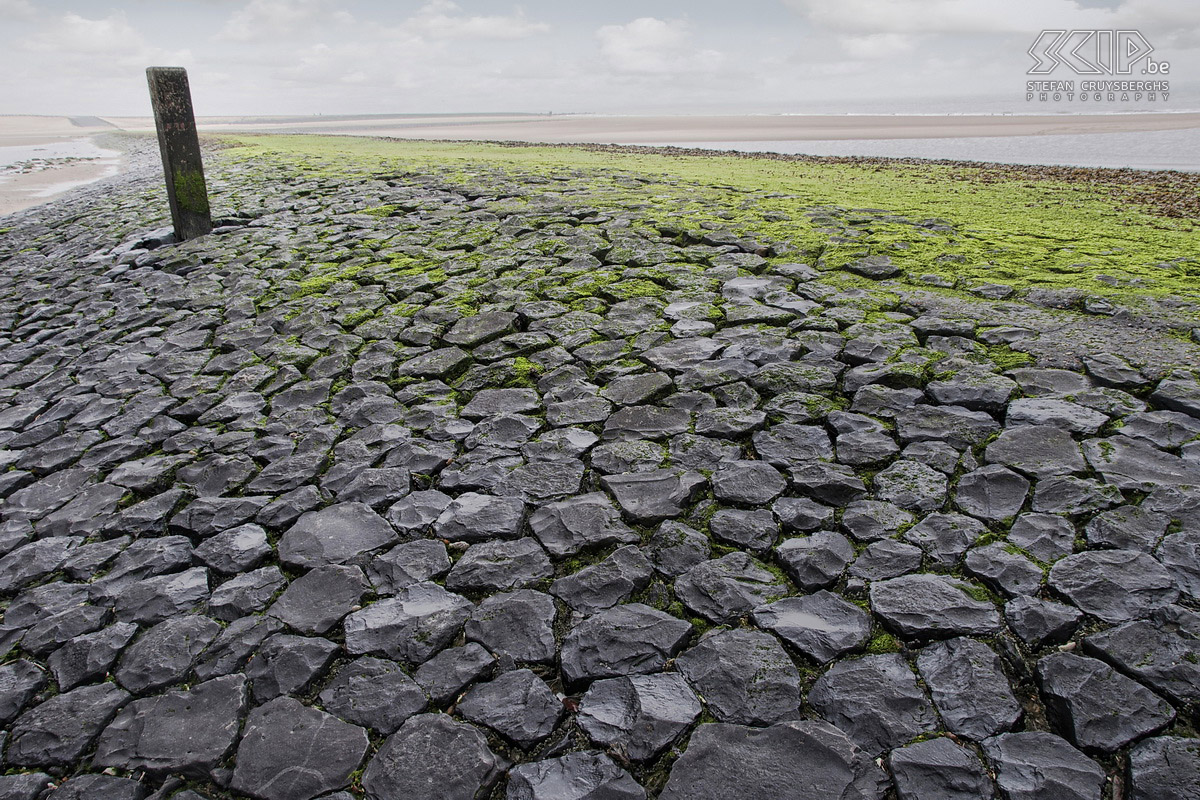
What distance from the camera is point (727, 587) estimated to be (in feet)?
9.62

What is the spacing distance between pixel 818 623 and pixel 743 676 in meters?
0.40

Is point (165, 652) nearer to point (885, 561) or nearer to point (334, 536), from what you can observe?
point (334, 536)

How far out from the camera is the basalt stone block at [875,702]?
229 cm

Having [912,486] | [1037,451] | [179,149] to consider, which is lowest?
[912,486]

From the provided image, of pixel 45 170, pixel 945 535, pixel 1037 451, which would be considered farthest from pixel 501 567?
pixel 45 170

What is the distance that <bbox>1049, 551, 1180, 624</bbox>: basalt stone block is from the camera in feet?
8.50

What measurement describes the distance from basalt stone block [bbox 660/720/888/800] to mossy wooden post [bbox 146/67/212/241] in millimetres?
10004

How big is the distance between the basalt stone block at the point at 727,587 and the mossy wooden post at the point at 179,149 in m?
9.41

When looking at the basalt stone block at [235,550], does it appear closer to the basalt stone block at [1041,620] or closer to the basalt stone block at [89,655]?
the basalt stone block at [89,655]

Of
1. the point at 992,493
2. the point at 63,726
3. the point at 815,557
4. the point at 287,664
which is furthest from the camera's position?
the point at 992,493

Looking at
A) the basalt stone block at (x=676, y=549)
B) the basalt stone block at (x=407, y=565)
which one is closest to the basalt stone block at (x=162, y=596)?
the basalt stone block at (x=407, y=565)

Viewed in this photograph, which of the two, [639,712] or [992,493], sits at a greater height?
[992,493]

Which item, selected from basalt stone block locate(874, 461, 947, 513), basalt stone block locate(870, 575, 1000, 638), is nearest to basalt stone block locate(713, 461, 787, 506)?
basalt stone block locate(874, 461, 947, 513)

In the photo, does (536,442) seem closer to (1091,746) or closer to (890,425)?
(890,425)
